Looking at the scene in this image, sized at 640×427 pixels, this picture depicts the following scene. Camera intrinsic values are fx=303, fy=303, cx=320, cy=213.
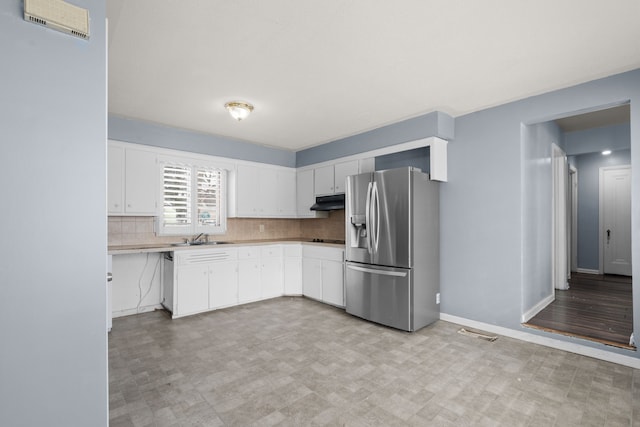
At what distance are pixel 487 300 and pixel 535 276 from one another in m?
0.86

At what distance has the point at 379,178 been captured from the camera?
381 cm

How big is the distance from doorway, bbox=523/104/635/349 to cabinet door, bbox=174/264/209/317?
397 cm

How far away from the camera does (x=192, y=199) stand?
4695mm

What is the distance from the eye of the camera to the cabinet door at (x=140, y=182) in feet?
13.2

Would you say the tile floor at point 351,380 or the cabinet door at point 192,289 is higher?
the cabinet door at point 192,289

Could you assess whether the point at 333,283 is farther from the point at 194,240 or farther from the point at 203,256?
the point at 194,240

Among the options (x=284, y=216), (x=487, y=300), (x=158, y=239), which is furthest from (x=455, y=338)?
(x=158, y=239)

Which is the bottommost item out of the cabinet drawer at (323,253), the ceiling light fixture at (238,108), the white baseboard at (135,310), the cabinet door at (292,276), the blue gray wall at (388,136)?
the white baseboard at (135,310)

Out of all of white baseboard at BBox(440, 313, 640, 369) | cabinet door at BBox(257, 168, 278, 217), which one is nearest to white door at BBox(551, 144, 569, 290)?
white baseboard at BBox(440, 313, 640, 369)

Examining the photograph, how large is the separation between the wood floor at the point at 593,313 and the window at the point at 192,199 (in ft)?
14.9

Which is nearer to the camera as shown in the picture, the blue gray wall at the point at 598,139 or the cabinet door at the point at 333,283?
the cabinet door at the point at 333,283

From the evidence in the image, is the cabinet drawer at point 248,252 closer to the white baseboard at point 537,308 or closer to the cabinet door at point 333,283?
the cabinet door at point 333,283

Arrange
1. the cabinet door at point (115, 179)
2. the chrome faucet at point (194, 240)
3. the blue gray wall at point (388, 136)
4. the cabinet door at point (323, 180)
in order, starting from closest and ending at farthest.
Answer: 1. the blue gray wall at point (388, 136)
2. the cabinet door at point (115, 179)
3. the chrome faucet at point (194, 240)
4. the cabinet door at point (323, 180)

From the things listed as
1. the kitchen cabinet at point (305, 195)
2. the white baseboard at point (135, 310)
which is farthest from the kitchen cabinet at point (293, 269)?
the white baseboard at point (135, 310)
